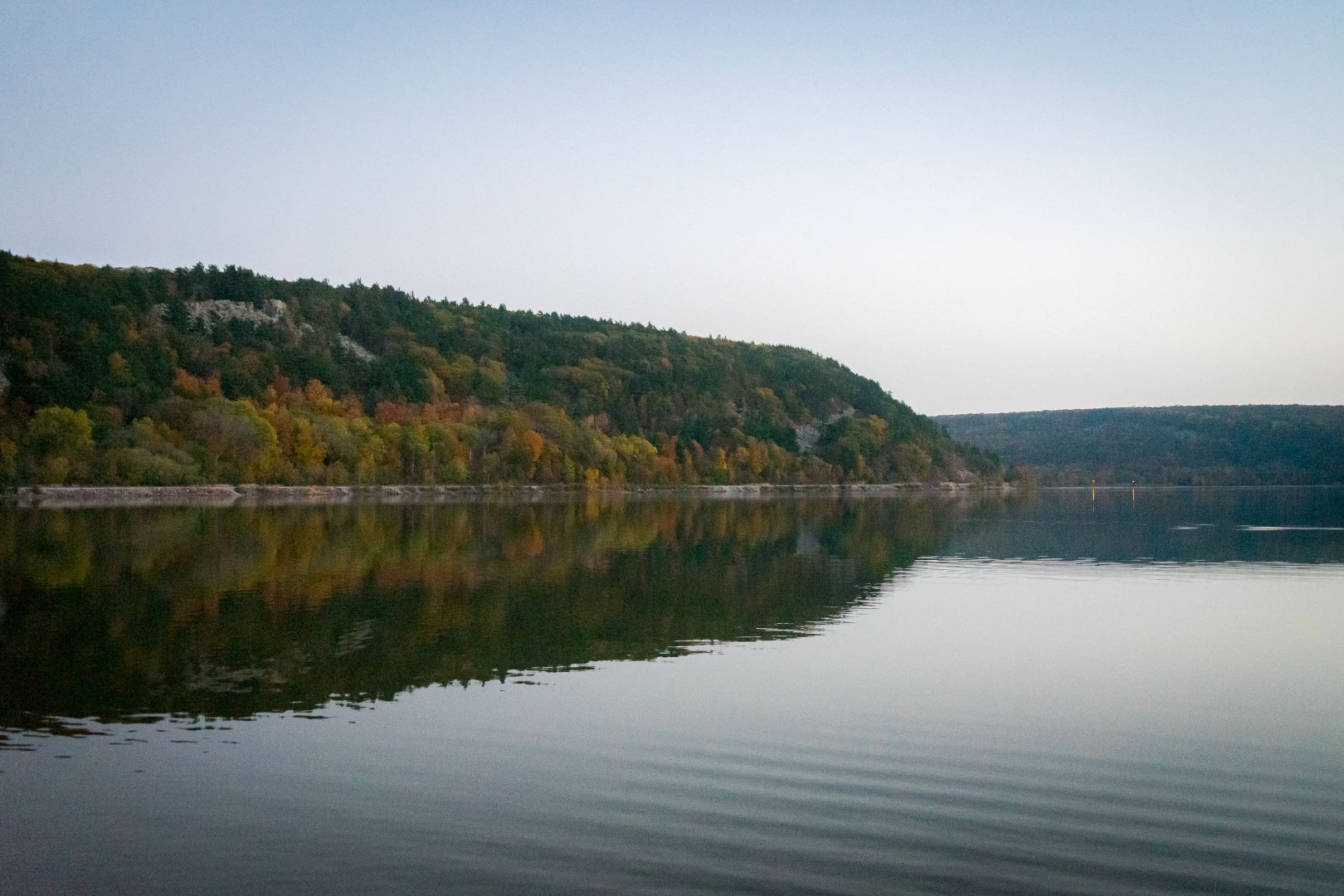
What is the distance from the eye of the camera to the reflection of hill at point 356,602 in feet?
55.2

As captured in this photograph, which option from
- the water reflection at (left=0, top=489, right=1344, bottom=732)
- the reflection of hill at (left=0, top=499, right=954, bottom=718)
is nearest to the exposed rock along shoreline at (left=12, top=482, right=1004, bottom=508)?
the water reflection at (left=0, top=489, right=1344, bottom=732)

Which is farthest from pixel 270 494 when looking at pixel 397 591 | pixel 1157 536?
pixel 397 591

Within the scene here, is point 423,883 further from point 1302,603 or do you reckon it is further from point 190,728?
point 1302,603

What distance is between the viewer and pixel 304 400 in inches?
5566

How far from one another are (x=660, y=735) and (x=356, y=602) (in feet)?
44.0

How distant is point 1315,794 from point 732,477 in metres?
167

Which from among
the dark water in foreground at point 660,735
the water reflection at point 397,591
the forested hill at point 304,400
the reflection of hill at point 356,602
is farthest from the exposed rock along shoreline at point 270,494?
the dark water in foreground at point 660,735

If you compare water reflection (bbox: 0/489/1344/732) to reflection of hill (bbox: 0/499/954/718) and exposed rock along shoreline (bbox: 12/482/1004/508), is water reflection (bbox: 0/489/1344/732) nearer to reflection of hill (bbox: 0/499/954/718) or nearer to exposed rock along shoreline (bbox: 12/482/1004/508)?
reflection of hill (bbox: 0/499/954/718)

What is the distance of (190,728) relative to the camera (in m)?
13.6

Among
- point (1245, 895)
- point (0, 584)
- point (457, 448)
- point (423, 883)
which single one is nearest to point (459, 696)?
point (423, 883)

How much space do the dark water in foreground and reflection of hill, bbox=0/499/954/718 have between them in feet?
0.45

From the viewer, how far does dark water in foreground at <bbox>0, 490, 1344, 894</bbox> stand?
9.39m

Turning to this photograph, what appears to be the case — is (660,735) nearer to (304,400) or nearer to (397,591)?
(397,591)

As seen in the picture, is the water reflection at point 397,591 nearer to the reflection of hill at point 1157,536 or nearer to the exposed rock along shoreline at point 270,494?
the reflection of hill at point 1157,536
